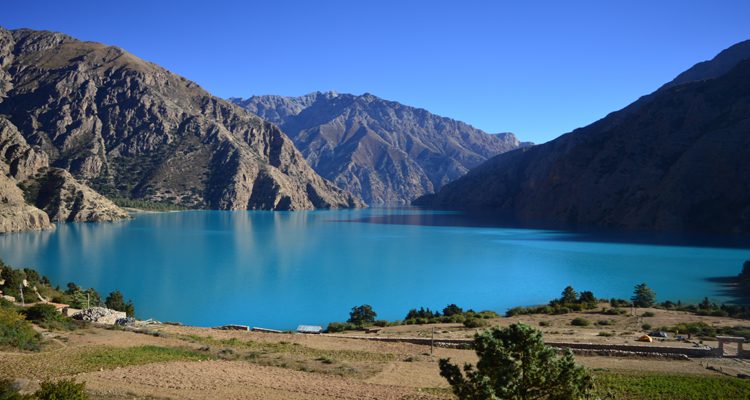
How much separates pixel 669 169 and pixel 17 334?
146000 mm

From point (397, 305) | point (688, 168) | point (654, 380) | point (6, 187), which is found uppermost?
point (688, 168)

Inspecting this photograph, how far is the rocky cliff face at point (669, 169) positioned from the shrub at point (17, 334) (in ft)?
432

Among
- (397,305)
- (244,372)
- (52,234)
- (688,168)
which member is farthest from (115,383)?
(688,168)

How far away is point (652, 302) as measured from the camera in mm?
45031

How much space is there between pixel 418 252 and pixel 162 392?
7194cm

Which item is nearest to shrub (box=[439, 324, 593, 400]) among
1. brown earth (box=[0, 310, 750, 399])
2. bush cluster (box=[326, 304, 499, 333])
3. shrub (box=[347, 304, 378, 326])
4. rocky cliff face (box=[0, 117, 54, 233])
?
brown earth (box=[0, 310, 750, 399])

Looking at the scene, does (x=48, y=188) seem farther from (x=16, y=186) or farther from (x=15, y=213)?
(x=15, y=213)

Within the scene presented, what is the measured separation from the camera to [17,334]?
2159 centimetres

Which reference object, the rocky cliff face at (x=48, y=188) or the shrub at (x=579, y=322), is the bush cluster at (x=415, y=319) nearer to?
the shrub at (x=579, y=322)

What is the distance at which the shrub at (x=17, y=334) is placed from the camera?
21094 millimetres

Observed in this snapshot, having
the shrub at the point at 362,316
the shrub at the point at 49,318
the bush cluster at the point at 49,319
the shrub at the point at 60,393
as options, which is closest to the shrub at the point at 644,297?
the shrub at the point at 362,316

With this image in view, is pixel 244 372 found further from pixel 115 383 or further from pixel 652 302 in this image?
pixel 652 302

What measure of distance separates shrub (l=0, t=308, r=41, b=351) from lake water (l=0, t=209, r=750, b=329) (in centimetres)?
1777

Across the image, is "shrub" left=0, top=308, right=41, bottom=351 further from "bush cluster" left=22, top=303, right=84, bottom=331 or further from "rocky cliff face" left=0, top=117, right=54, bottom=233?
"rocky cliff face" left=0, top=117, right=54, bottom=233
